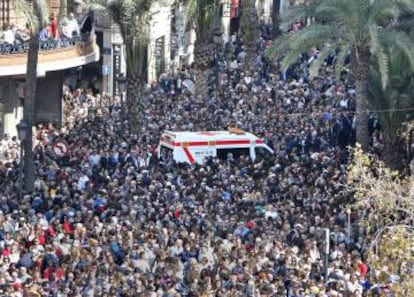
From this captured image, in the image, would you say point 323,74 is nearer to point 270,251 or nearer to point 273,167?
point 273,167

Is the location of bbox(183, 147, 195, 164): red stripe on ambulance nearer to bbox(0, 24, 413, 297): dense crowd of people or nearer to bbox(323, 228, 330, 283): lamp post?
bbox(0, 24, 413, 297): dense crowd of people

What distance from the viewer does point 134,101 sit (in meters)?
45.4

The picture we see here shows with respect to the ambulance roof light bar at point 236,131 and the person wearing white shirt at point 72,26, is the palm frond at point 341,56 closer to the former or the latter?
the ambulance roof light bar at point 236,131

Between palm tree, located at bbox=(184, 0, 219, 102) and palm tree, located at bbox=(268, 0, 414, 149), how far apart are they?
23.1 ft

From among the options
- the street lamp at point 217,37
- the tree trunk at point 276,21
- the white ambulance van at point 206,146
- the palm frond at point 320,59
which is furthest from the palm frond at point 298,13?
the tree trunk at point 276,21

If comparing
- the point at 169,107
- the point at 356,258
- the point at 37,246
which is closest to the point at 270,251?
the point at 356,258

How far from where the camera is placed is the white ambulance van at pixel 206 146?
132ft

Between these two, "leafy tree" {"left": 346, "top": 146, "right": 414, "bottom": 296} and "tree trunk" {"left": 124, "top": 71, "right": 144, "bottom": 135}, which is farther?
"tree trunk" {"left": 124, "top": 71, "right": 144, "bottom": 135}

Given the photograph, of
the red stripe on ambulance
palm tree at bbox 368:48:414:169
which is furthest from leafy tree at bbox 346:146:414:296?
the red stripe on ambulance

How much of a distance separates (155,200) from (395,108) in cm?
805

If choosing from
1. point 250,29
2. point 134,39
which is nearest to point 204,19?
point 134,39

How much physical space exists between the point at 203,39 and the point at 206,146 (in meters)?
10.7

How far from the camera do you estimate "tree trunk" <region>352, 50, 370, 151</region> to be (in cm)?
4084

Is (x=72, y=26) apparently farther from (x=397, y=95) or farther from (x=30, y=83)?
(x=397, y=95)
